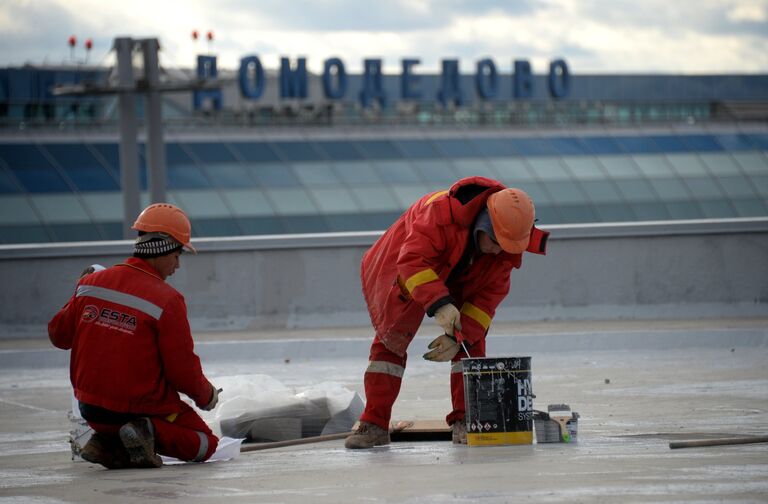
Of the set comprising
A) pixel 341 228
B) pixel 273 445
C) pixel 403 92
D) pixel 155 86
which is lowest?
pixel 273 445

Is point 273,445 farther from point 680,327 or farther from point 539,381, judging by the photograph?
point 680,327

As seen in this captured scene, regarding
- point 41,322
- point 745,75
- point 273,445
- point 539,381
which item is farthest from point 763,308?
point 745,75

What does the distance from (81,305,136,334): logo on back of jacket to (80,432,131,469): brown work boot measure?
0.53 meters

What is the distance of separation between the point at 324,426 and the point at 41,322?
722 cm

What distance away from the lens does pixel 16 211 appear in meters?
33.3

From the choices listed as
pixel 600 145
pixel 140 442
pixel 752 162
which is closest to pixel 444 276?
pixel 140 442

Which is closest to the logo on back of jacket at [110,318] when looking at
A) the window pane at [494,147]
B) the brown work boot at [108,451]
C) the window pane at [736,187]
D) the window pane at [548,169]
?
the brown work boot at [108,451]

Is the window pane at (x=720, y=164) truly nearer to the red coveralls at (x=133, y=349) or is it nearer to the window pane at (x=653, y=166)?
the window pane at (x=653, y=166)

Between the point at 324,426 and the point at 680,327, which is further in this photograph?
the point at 680,327

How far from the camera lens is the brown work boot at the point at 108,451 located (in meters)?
6.39

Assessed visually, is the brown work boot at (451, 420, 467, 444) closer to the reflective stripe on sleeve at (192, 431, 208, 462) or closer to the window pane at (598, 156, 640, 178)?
the reflective stripe on sleeve at (192, 431, 208, 462)

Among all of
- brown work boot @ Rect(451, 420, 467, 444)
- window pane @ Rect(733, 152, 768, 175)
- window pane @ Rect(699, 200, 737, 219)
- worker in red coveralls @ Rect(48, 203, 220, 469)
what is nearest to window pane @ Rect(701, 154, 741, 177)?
window pane @ Rect(733, 152, 768, 175)

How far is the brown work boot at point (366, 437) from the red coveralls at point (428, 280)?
1.5 inches

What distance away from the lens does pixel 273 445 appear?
7125 mm
